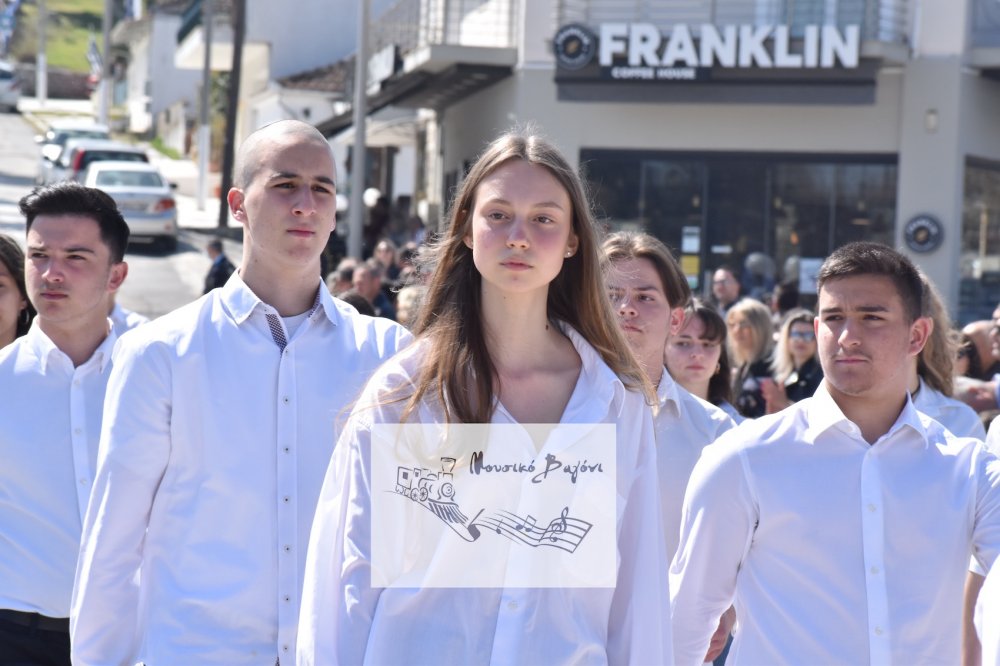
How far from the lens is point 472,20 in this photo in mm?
26094

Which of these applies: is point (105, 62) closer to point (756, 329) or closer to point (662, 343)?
point (756, 329)

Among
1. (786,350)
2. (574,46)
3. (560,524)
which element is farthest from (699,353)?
(574,46)

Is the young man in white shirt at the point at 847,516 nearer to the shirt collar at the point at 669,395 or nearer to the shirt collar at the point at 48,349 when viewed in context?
the shirt collar at the point at 669,395

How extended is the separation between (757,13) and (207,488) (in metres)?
21.3

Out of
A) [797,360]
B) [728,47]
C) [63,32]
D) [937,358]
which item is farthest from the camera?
[63,32]

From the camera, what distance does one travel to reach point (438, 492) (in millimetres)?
3258

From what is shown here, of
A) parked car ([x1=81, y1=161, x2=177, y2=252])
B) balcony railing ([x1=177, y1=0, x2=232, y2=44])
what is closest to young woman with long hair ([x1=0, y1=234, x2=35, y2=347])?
parked car ([x1=81, y1=161, x2=177, y2=252])

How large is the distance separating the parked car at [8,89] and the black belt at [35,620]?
2816 inches

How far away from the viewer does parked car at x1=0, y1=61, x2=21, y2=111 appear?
235ft

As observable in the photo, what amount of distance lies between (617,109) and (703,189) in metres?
1.95

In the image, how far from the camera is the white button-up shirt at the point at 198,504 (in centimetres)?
393

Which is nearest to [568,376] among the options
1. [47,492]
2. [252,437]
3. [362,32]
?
[252,437]

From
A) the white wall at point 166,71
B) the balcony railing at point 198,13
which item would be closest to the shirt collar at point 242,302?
the balcony railing at point 198,13

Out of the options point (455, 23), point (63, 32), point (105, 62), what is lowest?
point (455, 23)
